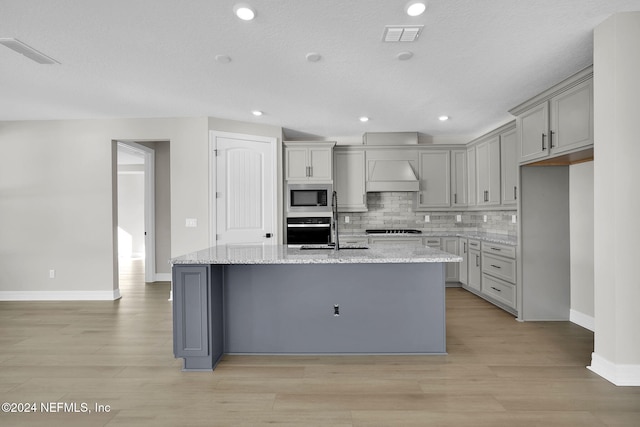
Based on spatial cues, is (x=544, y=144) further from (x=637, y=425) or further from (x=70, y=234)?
(x=70, y=234)

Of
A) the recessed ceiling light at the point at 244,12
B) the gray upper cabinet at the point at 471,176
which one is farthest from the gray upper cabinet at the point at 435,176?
the recessed ceiling light at the point at 244,12

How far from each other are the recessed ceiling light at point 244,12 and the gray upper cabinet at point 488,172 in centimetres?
371

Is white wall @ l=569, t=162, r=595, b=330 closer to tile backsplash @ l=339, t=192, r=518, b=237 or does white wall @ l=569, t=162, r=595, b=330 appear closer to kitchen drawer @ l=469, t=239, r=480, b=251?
kitchen drawer @ l=469, t=239, r=480, b=251

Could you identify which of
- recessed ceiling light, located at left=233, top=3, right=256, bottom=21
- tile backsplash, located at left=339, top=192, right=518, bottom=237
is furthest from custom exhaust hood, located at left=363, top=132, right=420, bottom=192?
recessed ceiling light, located at left=233, top=3, right=256, bottom=21

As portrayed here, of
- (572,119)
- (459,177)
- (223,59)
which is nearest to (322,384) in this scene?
(223,59)

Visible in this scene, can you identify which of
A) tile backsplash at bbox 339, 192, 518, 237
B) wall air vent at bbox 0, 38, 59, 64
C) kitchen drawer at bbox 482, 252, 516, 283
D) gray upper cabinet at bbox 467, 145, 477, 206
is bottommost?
kitchen drawer at bbox 482, 252, 516, 283

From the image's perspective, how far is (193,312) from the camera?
2.63 metres

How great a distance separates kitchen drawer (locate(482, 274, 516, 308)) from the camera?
4.00m

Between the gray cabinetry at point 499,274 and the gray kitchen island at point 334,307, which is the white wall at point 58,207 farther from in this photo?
the gray cabinetry at point 499,274

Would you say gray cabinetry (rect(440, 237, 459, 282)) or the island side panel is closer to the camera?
the island side panel

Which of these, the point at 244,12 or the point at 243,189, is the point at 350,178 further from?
the point at 244,12

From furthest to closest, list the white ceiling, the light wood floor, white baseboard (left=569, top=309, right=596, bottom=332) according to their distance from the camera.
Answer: white baseboard (left=569, top=309, right=596, bottom=332), the white ceiling, the light wood floor

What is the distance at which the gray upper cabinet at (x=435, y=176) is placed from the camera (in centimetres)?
568

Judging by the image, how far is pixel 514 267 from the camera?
3936 millimetres
